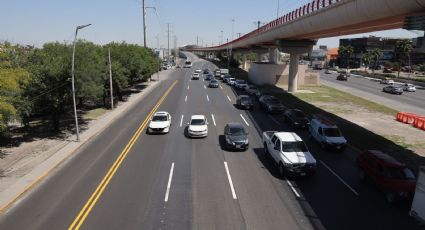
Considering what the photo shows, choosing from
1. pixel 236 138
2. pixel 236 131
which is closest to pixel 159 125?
pixel 236 131

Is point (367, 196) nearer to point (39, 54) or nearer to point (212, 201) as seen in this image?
point (212, 201)

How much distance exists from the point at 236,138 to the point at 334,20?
13687 millimetres

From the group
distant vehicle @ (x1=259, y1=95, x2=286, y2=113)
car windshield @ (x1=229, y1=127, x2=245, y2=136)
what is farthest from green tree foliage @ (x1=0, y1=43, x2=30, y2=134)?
distant vehicle @ (x1=259, y1=95, x2=286, y2=113)

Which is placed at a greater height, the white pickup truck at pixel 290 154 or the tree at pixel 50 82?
the tree at pixel 50 82

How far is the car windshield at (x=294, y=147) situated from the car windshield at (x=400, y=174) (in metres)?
5.02

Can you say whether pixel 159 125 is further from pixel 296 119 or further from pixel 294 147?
pixel 294 147

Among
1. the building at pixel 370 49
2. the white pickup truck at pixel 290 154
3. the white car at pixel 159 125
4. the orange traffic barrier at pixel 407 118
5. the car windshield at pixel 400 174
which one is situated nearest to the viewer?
the car windshield at pixel 400 174

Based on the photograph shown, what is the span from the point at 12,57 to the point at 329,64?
5296 inches

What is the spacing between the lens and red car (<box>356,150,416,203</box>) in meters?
16.6

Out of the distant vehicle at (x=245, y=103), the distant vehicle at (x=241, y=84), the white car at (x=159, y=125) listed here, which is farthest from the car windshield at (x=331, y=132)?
the distant vehicle at (x=241, y=84)

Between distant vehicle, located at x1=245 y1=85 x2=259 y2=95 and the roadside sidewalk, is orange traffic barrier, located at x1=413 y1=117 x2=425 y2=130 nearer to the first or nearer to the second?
distant vehicle, located at x1=245 y1=85 x2=259 y2=95

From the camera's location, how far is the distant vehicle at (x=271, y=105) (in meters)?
38.4

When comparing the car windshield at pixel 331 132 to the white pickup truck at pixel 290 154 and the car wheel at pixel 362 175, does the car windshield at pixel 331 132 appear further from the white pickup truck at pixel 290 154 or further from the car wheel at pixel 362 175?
the car wheel at pixel 362 175

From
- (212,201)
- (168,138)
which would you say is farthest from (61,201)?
(168,138)
